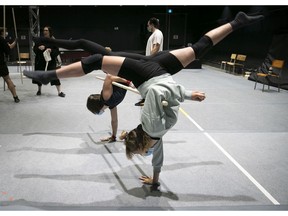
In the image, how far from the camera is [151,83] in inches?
76.9

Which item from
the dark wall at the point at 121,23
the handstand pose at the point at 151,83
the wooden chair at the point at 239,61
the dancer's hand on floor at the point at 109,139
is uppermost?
the dark wall at the point at 121,23

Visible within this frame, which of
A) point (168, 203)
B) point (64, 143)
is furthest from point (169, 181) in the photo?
point (64, 143)

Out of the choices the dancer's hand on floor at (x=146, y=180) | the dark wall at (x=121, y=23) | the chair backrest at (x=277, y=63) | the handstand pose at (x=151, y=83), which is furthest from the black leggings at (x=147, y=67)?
the dark wall at (x=121, y=23)

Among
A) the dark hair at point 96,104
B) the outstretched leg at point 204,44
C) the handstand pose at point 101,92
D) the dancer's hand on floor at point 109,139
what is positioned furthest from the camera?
the dancer's hand on floor at point 109,139

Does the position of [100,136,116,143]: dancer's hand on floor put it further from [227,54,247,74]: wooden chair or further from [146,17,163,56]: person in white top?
[227,54,247,74]: wooden chair

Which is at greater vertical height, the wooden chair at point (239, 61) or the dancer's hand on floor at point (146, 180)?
the wooden chair at point (239, 61)

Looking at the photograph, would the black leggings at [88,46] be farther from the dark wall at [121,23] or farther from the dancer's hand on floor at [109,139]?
the dark wall at [121,23]

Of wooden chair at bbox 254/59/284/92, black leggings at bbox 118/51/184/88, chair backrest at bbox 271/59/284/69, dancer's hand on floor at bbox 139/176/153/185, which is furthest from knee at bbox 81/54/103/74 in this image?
chair backrest at bbox 271/59/284/69

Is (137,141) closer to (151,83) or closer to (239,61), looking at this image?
(151,83)

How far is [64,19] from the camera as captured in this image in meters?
13.6

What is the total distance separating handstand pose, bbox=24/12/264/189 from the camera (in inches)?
73.6

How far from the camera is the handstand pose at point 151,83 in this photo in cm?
187

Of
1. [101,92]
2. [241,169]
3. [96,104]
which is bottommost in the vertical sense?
[241,169]

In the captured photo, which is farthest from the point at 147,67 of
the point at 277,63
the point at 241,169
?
the point at 277,63
